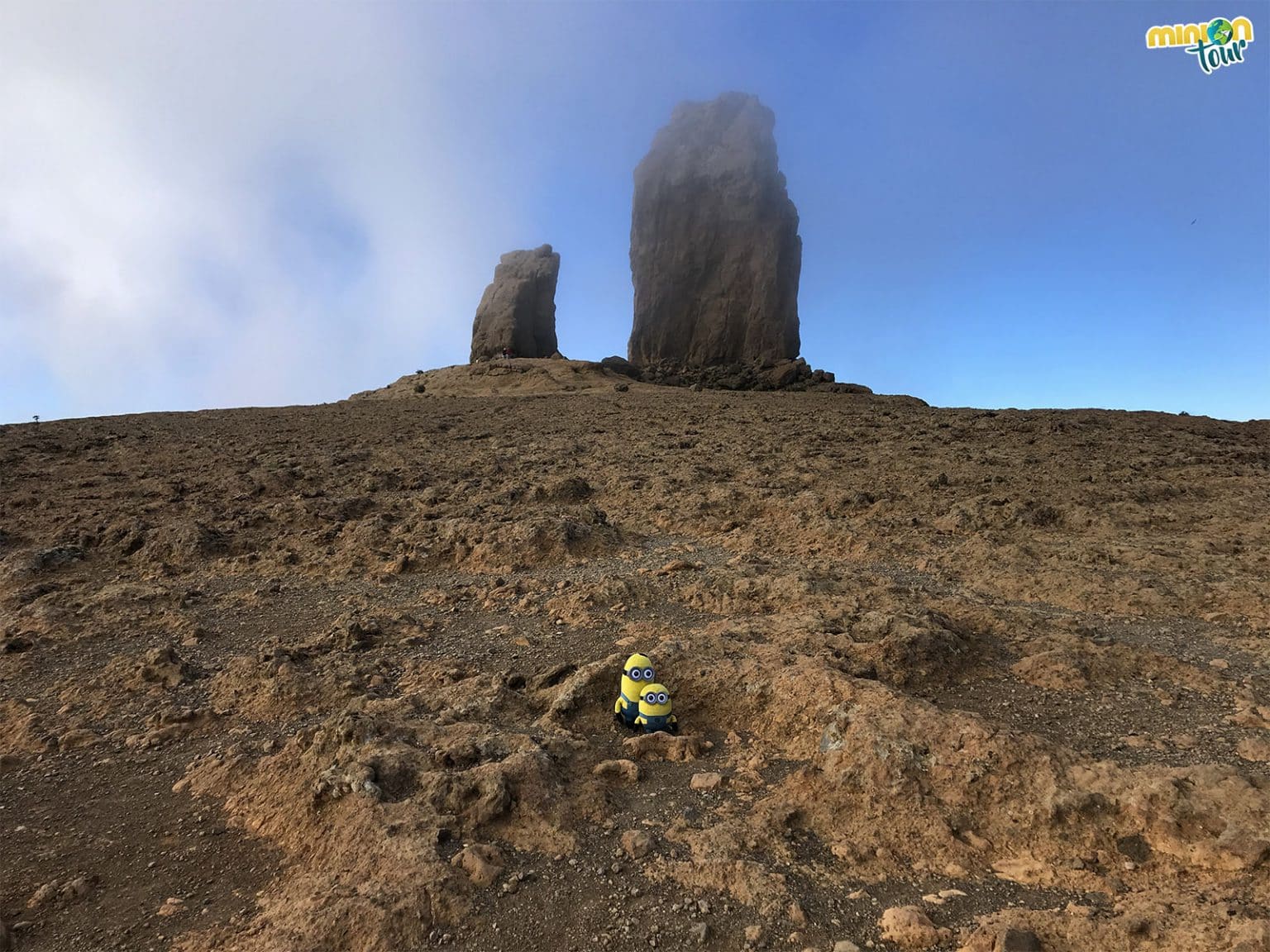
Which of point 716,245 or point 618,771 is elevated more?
point 716,245

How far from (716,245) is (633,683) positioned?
5159 centimetres

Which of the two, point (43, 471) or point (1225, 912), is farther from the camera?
point (43, 471)

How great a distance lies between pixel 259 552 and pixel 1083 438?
48.1 ft

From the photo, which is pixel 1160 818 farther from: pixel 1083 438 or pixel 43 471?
pixel 43 471

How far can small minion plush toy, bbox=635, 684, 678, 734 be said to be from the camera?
422cm

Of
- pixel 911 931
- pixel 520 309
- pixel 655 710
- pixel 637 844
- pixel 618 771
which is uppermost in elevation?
pixel 520 309

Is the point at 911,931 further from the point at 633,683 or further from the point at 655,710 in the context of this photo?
the point at 633,683

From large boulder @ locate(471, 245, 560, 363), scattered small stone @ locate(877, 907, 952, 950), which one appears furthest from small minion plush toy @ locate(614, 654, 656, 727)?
large boulder @ locate(471, 245, 560, 363)

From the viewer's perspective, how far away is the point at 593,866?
3145 mm

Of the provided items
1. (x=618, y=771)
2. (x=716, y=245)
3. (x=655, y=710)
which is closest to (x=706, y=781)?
(x=618, y=771)

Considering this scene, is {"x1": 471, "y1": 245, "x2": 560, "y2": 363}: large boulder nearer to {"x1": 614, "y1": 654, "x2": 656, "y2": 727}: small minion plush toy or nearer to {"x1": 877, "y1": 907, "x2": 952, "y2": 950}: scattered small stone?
{"x1": 614, "y1": 654, "x2": 656, "y2": 727}: small minion plush toy

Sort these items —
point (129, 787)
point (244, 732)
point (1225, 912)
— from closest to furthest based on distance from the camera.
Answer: point (1225, 912), point (129, 787), point (244, 732)

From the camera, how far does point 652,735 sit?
4.14 m

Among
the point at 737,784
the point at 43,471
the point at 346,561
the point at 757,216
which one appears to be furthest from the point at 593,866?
the point at 757,216
